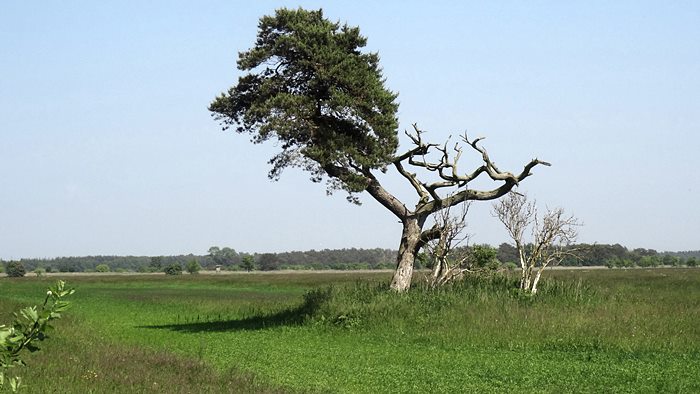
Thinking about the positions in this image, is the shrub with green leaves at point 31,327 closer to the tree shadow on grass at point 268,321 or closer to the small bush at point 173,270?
the tree shadow on grass at point 268,321

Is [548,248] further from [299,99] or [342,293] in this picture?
[299,99]

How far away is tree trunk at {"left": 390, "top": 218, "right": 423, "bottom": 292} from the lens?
31922 mm

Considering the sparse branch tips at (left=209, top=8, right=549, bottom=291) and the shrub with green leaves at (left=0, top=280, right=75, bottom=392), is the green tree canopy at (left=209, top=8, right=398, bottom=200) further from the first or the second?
the shrub with green leaves at (left=0, top=280, right=75, bottom=392)

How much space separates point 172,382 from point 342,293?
16773mm

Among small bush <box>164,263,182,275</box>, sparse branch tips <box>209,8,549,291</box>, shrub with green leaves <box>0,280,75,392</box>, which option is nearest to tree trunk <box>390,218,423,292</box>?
sparse branch tips <box>209,8,549,291</box>

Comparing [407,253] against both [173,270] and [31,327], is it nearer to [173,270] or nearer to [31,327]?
[31,327]

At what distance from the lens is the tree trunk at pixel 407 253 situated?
105ft

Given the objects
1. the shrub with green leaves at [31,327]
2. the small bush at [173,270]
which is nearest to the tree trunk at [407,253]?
the shrub with green leaves at [31,327]

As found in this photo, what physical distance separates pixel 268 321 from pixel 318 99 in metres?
9.52

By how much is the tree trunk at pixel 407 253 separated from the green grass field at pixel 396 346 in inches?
40.4

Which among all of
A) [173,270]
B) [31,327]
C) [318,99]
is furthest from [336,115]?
[173,270]

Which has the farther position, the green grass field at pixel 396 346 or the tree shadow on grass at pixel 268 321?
the tree shadow on grass at pixel 268 321

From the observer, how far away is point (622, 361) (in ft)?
62.0

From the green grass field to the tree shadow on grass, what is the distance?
0.09 m
